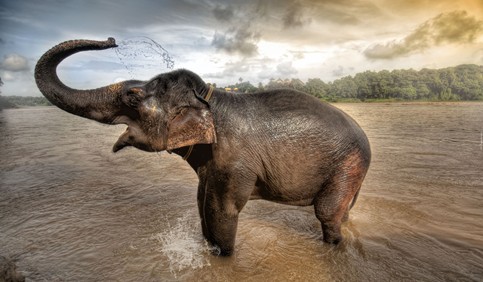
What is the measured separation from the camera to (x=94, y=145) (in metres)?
13.3

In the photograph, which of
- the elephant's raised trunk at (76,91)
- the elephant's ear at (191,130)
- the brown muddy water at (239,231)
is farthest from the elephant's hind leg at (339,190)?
the elephant's raised trunk at (76,91)

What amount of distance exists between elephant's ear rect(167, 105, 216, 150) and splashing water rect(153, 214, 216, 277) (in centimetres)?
167

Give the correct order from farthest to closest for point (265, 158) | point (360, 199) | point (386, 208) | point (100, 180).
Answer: point (100, 180)
point (360, 199)
point (386, 208)
point (265, 158)

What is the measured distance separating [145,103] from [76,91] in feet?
2.65

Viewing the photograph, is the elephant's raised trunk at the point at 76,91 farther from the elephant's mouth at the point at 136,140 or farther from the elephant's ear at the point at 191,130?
the elephant's ear at the point at 191,130

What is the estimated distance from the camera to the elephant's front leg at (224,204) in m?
3.28

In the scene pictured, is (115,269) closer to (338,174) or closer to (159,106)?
(159,106)

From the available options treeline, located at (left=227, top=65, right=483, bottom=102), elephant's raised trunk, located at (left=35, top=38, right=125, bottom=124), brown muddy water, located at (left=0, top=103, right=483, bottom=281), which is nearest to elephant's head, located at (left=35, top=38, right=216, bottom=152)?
elephant's raised trunk, located at (left=35, top=38, right=125, bottom=124)

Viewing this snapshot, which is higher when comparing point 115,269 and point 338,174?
point 338,174

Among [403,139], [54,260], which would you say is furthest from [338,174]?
[403,139]

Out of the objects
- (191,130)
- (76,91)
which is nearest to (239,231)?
(191,130)

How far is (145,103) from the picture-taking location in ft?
10.4

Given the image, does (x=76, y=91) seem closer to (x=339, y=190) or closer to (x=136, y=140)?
(x=136, y=140)

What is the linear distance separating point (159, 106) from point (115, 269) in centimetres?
219
